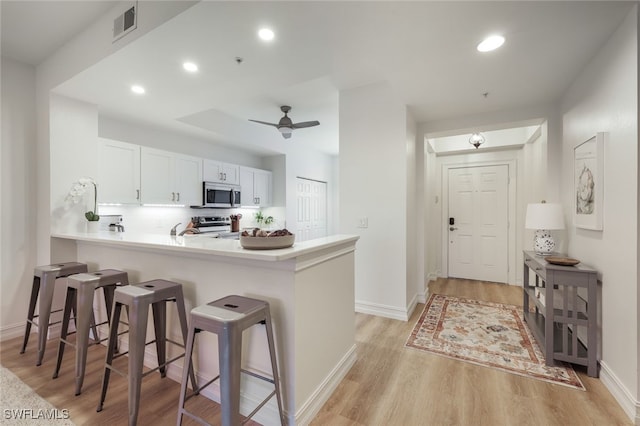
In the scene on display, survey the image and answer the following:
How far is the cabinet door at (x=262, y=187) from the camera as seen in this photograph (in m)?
5.69

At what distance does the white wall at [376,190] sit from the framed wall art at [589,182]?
1.43 meters

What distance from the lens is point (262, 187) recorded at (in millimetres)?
5859

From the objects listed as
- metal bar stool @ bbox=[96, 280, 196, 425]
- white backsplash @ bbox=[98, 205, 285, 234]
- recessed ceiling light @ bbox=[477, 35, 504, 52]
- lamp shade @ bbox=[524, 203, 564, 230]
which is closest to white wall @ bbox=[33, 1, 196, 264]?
white backsplash @ bbox=[98, 205, 285, 234]

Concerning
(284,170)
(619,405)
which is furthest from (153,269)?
(284,170)

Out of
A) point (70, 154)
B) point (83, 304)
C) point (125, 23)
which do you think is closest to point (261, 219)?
point (70, 154)

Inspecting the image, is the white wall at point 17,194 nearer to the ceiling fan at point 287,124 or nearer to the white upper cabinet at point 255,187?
→ the ceiling fan at point 287,124

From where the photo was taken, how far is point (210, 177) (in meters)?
4.84

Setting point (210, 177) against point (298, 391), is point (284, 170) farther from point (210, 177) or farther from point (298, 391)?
point (298, 391)

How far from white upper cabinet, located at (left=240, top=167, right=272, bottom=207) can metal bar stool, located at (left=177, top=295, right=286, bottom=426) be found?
13.4 feet

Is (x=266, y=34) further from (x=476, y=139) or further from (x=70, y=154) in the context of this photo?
(x=476, y=139)

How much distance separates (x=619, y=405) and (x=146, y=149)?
522 centimetres

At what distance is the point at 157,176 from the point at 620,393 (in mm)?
5068

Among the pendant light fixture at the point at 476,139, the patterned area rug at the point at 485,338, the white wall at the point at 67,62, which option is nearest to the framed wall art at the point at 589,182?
the patterned area rug at the point at 485,338

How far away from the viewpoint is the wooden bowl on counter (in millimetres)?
1581
